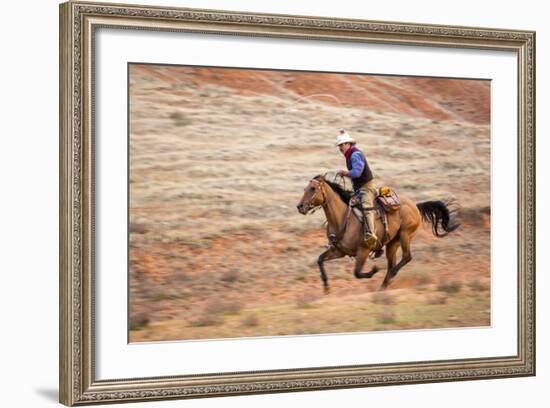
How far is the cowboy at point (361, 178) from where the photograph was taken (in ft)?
26.3

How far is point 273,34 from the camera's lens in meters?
7.78

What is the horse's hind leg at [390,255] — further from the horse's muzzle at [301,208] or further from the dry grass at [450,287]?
the horse's muzzle at [301,208]

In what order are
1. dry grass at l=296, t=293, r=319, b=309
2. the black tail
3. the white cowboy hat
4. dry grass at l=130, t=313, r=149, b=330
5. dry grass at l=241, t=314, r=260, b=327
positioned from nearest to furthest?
dry grass at l=130, t=313, r=149, b=330 → dry grass at l=241, t=314, r=260, b=327 → dry grass at l=296, t=293, r=319, b=309 → the white cowboy hat → the black tail

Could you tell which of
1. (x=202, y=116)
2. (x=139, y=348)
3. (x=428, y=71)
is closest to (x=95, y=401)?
(x=139, y=348)

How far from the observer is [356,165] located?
8.04 meters

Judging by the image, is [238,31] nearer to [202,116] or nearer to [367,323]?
[202,116]

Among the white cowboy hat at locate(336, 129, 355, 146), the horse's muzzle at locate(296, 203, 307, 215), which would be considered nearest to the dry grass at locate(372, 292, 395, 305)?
the horse's muzzle at locate(296, 203, 307, 215)

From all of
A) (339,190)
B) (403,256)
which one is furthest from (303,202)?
(403,256)

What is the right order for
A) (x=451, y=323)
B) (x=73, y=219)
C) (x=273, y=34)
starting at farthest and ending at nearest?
(x=451, y=323) < (x=273, y=34) < (x=73, y=219)

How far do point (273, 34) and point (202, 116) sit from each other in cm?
66

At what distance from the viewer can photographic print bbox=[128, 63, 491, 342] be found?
7.54m

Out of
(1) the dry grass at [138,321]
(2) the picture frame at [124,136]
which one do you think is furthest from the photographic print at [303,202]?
(2) the picture frame at [124,136]

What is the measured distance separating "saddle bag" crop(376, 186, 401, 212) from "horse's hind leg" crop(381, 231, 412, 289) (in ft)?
0.60

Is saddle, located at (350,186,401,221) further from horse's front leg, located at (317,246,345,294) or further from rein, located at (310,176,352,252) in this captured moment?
horse's front leg, located at (317,246,345,294)
